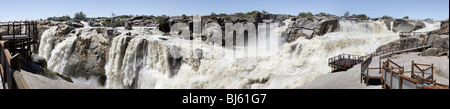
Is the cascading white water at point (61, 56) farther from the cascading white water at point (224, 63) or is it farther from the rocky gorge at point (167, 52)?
the cascading white water at point (224, 63)

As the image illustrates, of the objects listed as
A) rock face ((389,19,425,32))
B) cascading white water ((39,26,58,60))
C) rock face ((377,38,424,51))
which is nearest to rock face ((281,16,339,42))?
rock face ((389,19,425,32))

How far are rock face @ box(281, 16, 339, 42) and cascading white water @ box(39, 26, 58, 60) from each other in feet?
87.4

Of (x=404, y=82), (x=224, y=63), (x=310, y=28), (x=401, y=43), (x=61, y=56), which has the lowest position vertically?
(x=224, y=63)

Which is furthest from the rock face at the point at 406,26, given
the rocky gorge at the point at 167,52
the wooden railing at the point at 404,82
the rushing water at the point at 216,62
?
the wooden railing at the point at 404,82

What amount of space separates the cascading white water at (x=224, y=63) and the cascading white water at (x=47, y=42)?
929cm

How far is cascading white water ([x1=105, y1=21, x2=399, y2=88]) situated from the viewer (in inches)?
806

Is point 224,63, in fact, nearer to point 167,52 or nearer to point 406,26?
point 167,52

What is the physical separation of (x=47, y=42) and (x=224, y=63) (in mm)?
24328

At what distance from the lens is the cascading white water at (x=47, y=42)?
34.8 meters

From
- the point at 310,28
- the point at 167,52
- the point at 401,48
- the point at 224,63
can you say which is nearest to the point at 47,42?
the point at 167,52

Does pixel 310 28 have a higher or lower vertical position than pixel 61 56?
higher

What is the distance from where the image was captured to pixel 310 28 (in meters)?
30.8
